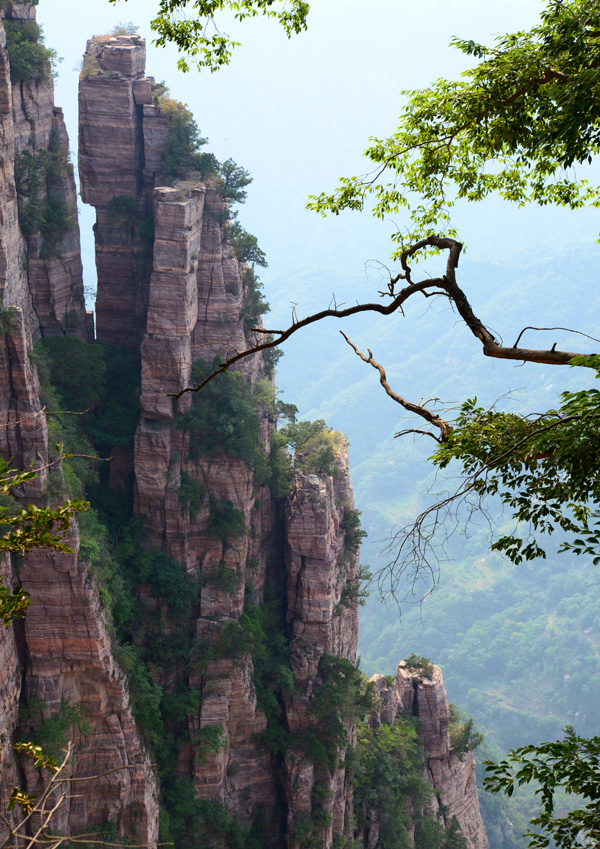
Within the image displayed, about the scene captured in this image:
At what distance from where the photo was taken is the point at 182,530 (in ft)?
95.0

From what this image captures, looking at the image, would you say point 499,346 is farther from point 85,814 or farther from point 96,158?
point 96,158

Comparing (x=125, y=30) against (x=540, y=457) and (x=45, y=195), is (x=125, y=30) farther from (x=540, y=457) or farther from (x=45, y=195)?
(x=540, y=457)

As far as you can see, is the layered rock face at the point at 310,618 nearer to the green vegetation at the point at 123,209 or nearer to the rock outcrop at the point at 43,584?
the rock outcrop at the point at 43,584

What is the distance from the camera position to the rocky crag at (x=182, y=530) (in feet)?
83.7

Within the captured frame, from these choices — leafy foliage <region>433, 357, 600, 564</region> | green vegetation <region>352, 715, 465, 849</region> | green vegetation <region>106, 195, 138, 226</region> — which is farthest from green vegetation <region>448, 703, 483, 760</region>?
leafy foliage <region>433, 357, 600, 564</region>

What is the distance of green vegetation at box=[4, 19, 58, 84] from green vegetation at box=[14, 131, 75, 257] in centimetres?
229

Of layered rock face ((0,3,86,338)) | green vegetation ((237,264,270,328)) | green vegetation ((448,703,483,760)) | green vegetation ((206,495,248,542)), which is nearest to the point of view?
layered rock face ((0,3,86,338))

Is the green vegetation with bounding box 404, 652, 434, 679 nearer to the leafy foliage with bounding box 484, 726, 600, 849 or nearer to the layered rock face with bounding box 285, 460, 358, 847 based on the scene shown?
the layered rock face with bounding box 285, 460, 358, 847

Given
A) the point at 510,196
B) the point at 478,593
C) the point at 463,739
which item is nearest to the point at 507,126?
the point at 510,196

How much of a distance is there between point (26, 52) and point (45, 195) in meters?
4.62

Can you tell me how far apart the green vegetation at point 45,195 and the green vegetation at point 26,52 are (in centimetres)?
229

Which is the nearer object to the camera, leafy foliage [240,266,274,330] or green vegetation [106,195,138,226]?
green vegetation [106,195,138,226]

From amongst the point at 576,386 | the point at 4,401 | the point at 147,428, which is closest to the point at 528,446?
the point at 4,401

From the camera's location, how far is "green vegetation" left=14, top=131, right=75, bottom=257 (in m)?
25.7
